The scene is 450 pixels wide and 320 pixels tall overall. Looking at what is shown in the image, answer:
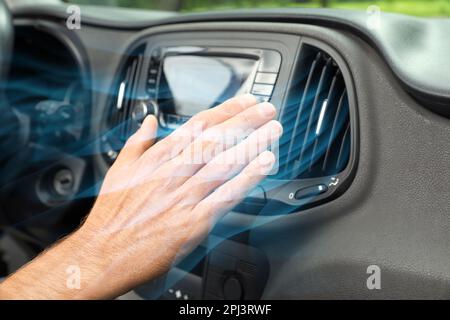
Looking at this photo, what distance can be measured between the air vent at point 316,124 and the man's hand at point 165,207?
Answer: 186 millimetres

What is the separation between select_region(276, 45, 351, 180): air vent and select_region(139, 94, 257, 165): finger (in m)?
0.19

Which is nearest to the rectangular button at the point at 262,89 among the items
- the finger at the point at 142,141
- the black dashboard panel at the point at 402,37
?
the black dashboard panel at the point at 402,37

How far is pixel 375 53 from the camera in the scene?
1.31m

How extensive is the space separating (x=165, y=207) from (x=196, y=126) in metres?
0.19

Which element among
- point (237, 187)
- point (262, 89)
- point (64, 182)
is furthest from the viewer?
point (64, 182)

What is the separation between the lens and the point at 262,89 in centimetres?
143

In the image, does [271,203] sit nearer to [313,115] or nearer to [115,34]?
[313,115]

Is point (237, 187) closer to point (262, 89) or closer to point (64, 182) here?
point (262, 89)

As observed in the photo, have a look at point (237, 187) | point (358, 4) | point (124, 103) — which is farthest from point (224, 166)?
point (358, 4)

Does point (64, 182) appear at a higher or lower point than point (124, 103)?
lower

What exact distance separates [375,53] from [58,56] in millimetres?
1441

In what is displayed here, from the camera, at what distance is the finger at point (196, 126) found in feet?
3.98

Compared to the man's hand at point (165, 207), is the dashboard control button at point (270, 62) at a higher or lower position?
higher

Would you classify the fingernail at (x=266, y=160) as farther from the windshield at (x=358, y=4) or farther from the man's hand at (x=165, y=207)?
the windshield at (x=358, y=4)
